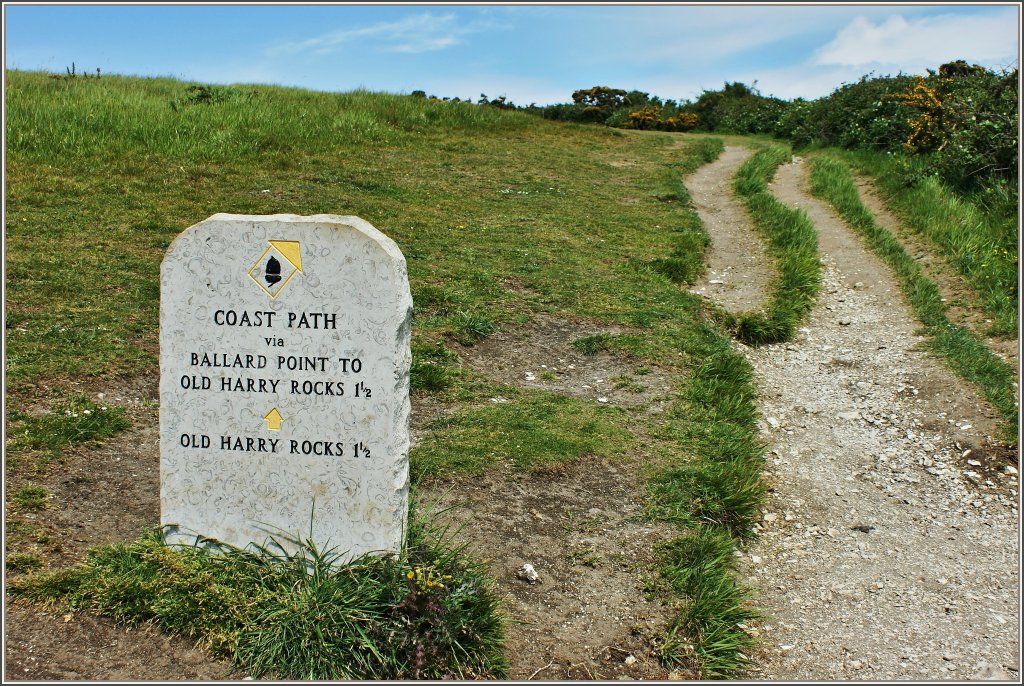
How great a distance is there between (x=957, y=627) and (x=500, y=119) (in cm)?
1777

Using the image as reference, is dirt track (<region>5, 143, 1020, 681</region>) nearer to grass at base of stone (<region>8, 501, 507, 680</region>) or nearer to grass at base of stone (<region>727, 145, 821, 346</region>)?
grass at base of stone (<region>8, 501, 507, 680</region>)

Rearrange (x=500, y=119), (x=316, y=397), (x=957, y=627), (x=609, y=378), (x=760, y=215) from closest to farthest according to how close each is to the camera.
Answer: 1. (x=316, y=397)
2. (x=957, y=627)
3. (x=609, y=378)
4. (x=760, y=215)
5. (x=500, y=119)

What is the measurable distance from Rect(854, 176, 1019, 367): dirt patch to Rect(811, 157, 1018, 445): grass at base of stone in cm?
9

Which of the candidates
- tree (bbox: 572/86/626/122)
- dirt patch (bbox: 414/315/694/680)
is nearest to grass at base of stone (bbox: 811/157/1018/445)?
dirt patch (bbox: 414/315/694/680)

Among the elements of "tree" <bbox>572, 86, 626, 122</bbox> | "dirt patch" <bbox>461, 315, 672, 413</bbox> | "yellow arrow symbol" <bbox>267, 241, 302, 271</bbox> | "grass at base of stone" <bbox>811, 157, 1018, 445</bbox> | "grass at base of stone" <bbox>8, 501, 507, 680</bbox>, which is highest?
"tree" <bbox>572, 86, 626, 122</bbox>

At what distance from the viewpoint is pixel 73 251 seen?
8320mm

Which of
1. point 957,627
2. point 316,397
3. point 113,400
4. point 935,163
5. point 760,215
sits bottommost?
point 957,627

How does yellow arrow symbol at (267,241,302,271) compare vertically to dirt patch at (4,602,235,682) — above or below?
above

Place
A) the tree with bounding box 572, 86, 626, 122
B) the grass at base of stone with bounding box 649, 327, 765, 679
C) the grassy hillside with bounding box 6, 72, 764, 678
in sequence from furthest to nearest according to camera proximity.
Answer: the tree with bounding box 572, 86, 626, 122
the grassy hillside with bounding box 6, 72, 764, 678
the grass at base of stone with bounding box 649, 327, 765, 679

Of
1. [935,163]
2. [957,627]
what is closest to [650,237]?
[935,163]

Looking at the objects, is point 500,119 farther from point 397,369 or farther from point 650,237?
point 397,369

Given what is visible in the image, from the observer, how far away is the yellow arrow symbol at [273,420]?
3751 millimetres

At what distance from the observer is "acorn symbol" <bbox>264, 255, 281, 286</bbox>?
3688mm

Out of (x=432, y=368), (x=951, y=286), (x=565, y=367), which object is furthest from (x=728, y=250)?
(x=432, y=368)
